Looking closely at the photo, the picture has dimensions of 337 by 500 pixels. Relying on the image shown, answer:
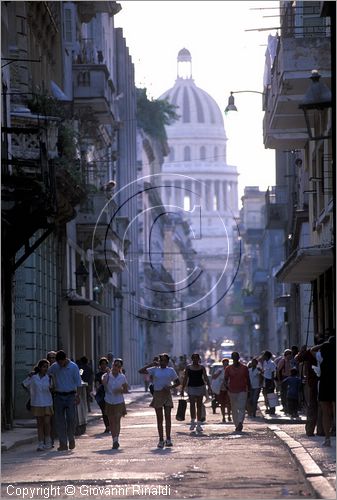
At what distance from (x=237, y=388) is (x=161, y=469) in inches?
386

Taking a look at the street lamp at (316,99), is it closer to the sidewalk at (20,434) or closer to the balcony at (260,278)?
the sidewalk at (20,434)

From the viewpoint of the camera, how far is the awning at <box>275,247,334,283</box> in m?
30.9

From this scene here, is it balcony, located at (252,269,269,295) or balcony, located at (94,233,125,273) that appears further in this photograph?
balcony, located at (252,269,269,295)

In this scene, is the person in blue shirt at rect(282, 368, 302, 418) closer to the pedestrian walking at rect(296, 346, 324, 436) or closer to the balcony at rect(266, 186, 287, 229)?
the pedestrian walking at rect(296, 346, 324, 436)

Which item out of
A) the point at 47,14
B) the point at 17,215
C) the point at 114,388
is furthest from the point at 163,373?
the point at 47,14

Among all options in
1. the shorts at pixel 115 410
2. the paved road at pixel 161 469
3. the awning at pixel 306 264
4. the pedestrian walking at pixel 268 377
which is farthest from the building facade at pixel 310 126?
the shorts at pixel 115 410

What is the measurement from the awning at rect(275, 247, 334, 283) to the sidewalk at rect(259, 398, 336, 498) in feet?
10.2

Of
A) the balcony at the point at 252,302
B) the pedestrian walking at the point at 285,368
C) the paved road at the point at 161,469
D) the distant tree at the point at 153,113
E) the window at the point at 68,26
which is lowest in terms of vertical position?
the paved road at the point at 161,469

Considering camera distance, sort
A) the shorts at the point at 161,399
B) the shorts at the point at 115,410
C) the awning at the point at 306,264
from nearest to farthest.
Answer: the shorts at the point at 161,399, the shorts at the point at 115,410, the awning at the point at 306,264

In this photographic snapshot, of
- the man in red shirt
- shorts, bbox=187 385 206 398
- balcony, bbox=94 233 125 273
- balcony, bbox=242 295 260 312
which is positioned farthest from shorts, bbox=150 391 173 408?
balcony, bbox=242 295 260 312

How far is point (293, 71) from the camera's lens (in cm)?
2817

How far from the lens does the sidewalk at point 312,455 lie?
15.9 meters

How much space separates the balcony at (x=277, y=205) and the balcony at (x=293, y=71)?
2732 centimetres

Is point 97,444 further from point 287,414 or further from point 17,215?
point 287,414
